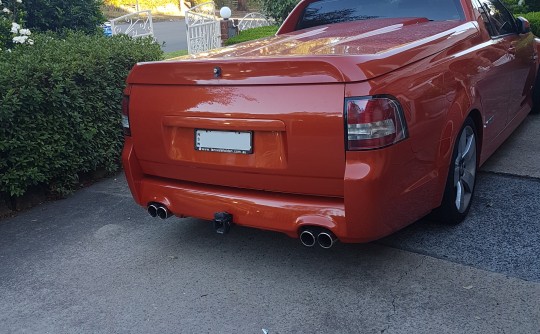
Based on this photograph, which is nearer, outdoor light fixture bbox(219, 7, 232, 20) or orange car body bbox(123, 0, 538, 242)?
orange car body bbox(123, 0, 538, 242)

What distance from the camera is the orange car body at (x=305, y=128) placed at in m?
2.74

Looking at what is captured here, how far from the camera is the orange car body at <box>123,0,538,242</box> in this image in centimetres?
274

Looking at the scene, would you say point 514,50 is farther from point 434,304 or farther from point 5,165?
point 5,165

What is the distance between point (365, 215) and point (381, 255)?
767 millimetres

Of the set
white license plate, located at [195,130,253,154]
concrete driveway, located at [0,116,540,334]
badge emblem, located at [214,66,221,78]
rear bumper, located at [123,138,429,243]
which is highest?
badge emblem, located at [214,66,221,78]

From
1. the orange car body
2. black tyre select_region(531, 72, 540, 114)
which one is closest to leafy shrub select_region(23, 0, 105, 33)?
the orange car body

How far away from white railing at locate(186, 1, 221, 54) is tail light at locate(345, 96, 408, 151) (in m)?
9.06

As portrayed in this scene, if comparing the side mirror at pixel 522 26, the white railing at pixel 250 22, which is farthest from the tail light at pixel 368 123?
the white railing at pixel 250 22

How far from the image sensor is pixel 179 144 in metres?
3.24

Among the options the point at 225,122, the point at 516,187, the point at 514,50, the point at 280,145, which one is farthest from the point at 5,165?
the point at 514,50

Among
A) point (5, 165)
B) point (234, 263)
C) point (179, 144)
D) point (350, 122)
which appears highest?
point (350, 122)

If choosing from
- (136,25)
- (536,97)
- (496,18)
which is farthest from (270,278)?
(136,25)

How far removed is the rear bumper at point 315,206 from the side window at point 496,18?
2.11m

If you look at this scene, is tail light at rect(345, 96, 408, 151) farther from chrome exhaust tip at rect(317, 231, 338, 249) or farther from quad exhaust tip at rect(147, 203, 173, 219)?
quad exhaust tip at rect(147, 203, 173, 219)
